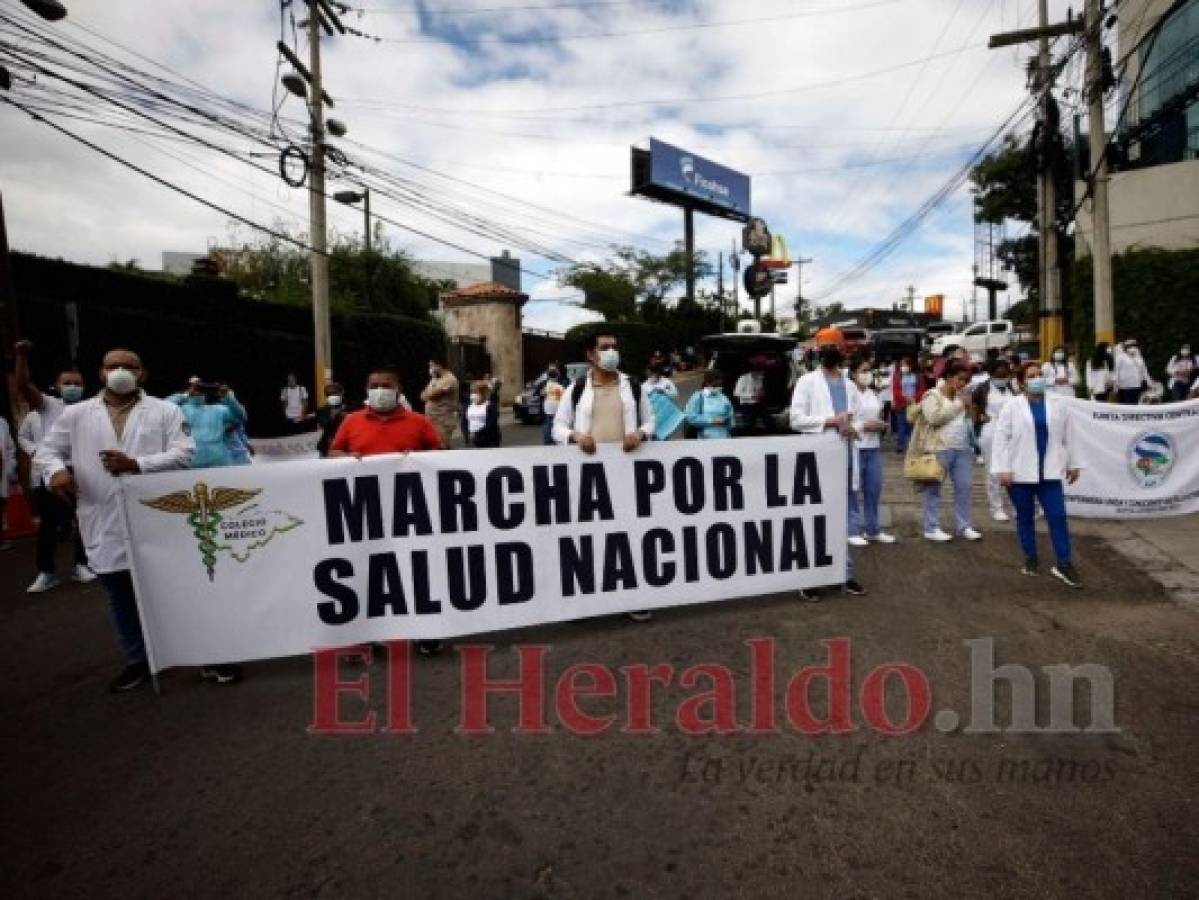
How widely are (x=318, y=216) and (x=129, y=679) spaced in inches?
602

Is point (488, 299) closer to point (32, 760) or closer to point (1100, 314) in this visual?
point (1100, 314)

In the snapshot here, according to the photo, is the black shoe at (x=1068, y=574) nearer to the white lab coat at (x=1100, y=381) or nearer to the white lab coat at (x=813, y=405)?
the white lab coat at (x=813, y=405)

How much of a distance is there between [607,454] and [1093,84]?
578 inches

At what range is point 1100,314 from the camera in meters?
14.2

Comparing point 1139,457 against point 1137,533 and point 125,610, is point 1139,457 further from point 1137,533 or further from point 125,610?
point 125,610

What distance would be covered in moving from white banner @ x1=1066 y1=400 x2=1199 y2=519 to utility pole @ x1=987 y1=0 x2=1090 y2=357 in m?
12.5

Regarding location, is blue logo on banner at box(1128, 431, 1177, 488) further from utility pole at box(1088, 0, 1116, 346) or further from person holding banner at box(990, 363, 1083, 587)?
utility pole at box(1088, 0, 1116, 346)

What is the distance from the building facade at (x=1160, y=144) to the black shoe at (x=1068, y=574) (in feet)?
50.0

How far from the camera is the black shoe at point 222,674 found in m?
4.20

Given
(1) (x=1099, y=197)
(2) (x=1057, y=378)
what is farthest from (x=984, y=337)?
(2) (x=1057, y=378)

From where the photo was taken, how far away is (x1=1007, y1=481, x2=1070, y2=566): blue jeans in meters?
5.70

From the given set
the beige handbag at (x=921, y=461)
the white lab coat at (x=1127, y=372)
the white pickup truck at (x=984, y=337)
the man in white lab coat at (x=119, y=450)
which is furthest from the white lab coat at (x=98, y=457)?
the white pickup truck at (x=984, y=337)

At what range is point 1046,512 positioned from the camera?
19.1 ft

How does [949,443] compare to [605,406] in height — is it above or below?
below
